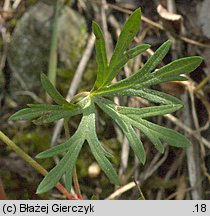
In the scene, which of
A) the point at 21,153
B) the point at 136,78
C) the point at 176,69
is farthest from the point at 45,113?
the point at 176,69

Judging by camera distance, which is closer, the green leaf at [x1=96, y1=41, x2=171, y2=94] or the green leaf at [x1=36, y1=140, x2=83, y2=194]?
the green leaf at [x1=36, y1=140, x2=83, y2=194]

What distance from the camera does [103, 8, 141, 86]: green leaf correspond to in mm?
1588


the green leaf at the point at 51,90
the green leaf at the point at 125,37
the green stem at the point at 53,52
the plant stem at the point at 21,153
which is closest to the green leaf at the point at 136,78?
the green leaf at the point at 125,37

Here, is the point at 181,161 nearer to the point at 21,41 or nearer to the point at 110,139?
the point at 110,139

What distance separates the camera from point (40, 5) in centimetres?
262

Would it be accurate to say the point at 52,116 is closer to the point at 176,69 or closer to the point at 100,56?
the point at 100,56

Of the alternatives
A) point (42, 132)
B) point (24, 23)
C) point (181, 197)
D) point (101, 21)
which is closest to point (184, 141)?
point (181, 197)

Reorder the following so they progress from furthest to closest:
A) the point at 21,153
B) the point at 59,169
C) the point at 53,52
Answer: the point at 53,52 → the point at 21,153 → the point at 59,169

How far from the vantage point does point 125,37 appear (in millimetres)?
1628

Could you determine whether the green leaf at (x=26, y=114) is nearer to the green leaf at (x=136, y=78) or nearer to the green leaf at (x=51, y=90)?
the green leaf at (x=51, y=90)

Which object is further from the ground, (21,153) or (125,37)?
(125,37)

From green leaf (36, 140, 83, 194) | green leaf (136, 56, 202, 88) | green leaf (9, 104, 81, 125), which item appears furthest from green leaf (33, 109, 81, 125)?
green leaf (136, 56, 202, 88)

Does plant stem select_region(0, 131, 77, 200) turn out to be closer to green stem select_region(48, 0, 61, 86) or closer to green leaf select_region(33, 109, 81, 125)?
green leaf select_region(33, 109, 81, 125)

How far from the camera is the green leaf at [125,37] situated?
1588 mm
